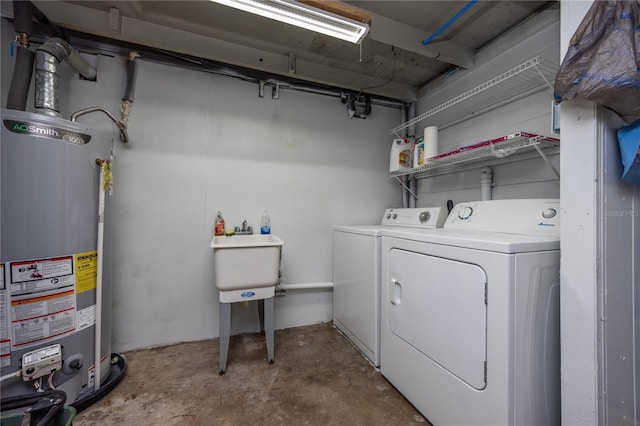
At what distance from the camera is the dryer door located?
38.9 inches

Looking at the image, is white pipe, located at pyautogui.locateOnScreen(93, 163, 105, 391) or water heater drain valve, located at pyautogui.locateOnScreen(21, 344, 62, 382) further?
white pipe, located at pyautogui.locateOnScreen(93, 163, 105, 391)

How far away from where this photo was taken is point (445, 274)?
112 cm

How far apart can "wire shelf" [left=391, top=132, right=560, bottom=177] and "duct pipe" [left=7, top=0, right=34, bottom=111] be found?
260 centimetres

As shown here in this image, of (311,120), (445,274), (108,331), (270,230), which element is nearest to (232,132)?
(311,120)

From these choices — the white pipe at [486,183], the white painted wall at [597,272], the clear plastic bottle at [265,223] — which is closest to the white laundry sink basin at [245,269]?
the clear plastic bottle at [265,223]

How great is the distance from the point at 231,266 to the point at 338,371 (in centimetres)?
100

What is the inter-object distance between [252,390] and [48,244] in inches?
51.9

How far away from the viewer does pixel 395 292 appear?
1.42 metres

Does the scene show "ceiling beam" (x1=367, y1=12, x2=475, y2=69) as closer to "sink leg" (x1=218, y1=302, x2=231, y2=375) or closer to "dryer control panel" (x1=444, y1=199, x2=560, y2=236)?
"dryer control panel" (x1=444, y1=199, x2=560, y2=236)

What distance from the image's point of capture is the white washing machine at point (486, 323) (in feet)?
2.96

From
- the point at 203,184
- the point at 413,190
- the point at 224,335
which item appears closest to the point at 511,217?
the point at 413,190

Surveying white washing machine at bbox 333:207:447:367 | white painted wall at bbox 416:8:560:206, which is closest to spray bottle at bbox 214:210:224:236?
white washing machine at bbox 333:207:447:367

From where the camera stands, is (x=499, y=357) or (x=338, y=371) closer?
(x=499, y=357)

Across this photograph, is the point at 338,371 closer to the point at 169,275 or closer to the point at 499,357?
the point at 499,357
